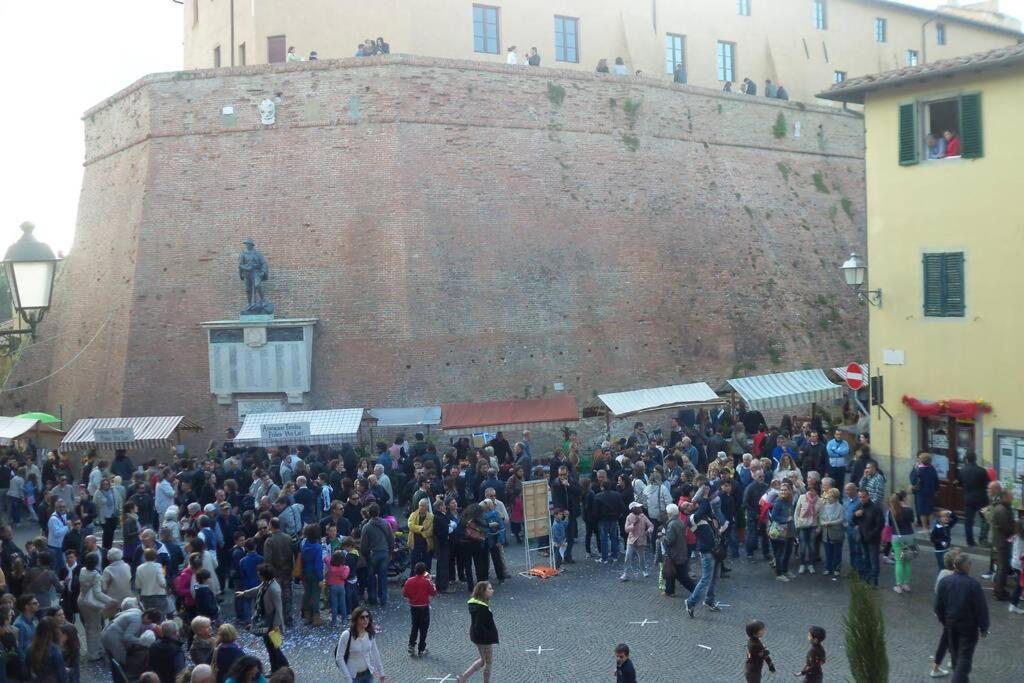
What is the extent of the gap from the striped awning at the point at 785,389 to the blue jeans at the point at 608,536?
7731 millimetres

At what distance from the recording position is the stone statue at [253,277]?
22.8 metres

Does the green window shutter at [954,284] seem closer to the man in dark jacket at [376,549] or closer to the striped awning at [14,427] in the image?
the man in dark jacket at [376,549]

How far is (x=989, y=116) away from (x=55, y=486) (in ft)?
52.9

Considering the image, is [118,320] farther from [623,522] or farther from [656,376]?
[623,522]

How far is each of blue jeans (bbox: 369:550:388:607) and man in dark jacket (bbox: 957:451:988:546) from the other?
26.8 ft

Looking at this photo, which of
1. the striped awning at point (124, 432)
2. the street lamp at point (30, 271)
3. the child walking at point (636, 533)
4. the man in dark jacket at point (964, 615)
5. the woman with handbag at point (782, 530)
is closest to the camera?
the street lamp at point (30, 271)

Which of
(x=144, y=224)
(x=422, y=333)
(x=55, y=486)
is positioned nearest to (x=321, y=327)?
(x=422, y=333)

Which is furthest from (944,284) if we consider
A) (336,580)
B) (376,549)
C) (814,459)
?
(336,580)

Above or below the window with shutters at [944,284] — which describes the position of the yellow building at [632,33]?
above

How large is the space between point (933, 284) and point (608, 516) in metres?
6.45

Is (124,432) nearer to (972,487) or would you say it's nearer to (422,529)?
(422,529)

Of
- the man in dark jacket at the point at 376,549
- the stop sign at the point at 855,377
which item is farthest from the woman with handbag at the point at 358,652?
the stop sign at the point at 855,377

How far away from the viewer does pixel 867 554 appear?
13195 millimetres

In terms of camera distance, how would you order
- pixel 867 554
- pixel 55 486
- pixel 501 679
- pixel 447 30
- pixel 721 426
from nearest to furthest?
pixel 501 679 < pixel 867 554 < pixel 55 486 < pixel 721 426 < pixel 447 30
